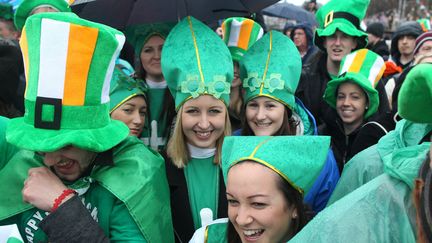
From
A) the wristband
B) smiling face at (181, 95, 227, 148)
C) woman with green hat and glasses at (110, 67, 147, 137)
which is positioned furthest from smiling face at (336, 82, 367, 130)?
the wristband

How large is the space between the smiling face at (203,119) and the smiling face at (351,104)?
4.27 feet

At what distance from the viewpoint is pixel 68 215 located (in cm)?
209

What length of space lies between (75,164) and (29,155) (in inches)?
10.6

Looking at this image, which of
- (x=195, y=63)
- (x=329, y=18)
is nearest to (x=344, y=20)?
(x=329, y=18)

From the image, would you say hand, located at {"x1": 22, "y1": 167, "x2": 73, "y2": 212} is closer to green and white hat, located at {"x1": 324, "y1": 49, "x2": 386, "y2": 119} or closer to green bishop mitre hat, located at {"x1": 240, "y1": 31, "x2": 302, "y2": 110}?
green bishop mitre hat, located at {"x1": 240, "y1": 31, "x2": 302, "y2": 110}

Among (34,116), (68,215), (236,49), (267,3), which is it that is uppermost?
(267,3)

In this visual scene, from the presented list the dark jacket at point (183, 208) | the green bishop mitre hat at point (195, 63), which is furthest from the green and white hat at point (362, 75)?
the dark jacket at point (183, 208)

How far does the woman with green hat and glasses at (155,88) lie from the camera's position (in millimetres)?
3553

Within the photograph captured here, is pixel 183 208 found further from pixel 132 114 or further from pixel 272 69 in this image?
pixel 272 69

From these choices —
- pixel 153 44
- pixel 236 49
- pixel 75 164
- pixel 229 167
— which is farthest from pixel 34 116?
pixel 236 49

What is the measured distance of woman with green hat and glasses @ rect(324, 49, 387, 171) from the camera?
389 centimetres

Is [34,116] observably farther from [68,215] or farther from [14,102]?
[14,102]

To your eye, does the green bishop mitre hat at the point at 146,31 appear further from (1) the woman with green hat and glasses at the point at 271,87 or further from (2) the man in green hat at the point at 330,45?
(2) the man in green hat at the point at 330,45

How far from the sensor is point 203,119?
2969 millimetres
